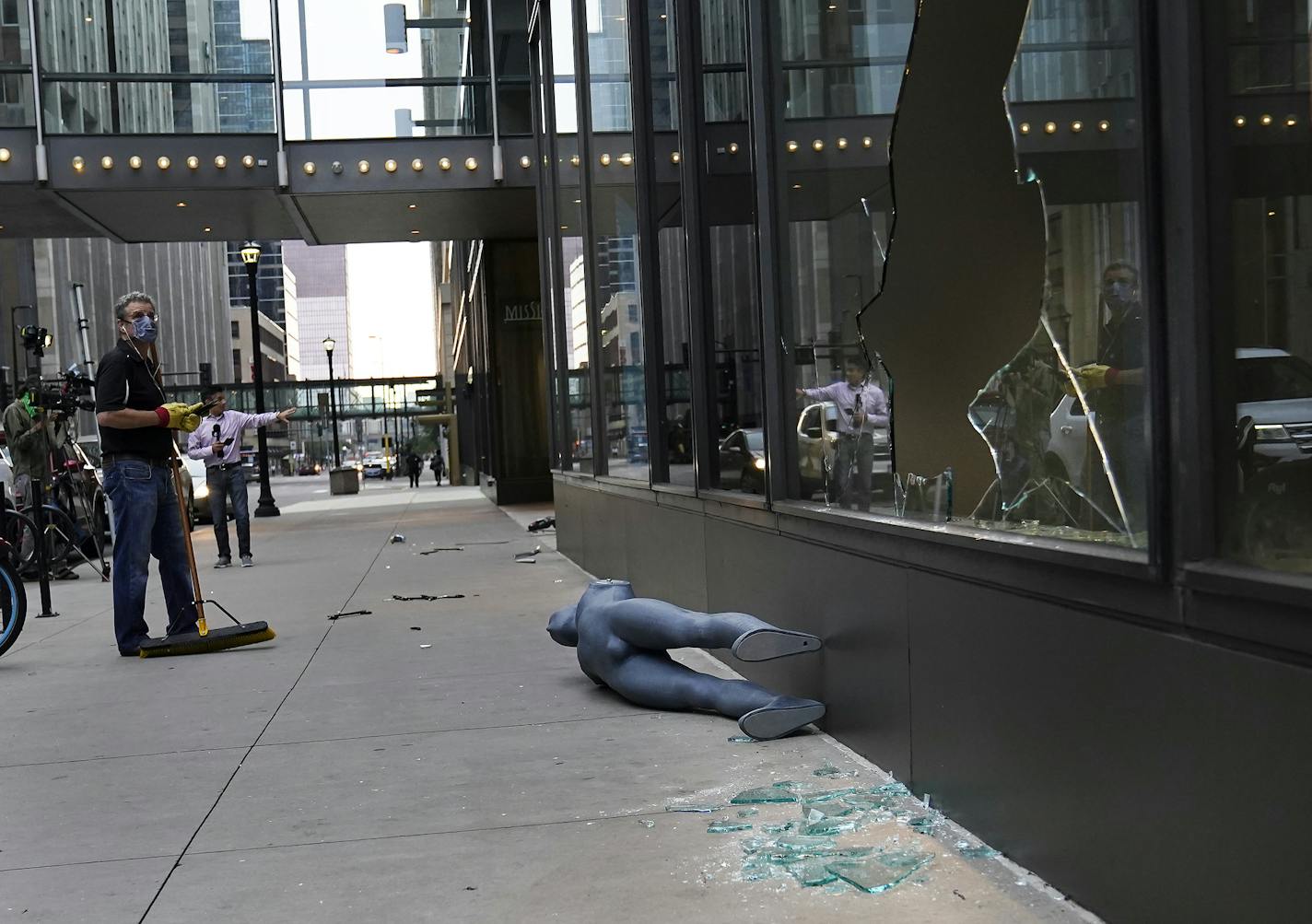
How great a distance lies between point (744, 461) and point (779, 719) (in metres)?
1.84

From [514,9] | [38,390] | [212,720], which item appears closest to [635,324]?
[212,720]

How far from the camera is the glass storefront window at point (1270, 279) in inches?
96.5

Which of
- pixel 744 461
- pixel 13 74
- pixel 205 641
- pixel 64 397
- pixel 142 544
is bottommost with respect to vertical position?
pixel 205 641

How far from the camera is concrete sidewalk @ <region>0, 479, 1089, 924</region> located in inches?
140

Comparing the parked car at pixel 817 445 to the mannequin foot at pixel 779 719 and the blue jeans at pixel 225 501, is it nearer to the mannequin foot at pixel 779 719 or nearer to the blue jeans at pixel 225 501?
the mannequin foot at pixel 779 719

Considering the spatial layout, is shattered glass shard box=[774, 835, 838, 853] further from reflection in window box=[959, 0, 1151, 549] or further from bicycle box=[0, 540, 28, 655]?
bicycle box=[0, 540, 28, 655]

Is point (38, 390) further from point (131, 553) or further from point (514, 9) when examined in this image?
point (514, 9)

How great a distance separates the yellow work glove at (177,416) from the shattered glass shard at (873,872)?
6072 millimetres

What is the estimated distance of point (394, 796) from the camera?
4.74m

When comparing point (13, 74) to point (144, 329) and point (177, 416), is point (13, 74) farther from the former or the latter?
point (177, 416)

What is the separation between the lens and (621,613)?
19.7 ft

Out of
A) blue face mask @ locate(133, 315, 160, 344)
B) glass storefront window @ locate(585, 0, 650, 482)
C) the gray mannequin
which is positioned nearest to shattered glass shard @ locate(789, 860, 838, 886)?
the gray mannequin

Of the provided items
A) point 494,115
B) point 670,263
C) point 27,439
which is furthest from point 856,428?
point 494,115

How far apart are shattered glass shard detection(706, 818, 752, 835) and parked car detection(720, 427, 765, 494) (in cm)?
232
